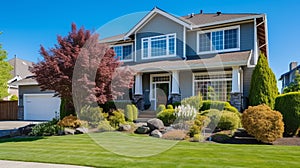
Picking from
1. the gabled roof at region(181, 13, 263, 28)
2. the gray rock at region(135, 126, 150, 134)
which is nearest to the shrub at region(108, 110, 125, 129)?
the gray rock at region(135, 126, 150, 134)

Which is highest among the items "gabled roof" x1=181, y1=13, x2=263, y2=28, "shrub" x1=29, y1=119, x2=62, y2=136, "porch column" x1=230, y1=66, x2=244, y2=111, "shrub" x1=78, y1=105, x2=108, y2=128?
"gabled roof" x1=181, y1=13, x2=263, y2=28

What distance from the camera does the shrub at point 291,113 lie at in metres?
9.36

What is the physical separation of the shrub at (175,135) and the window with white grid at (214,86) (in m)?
6.14

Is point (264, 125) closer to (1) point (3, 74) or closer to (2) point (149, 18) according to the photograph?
(2) point (149, 18)

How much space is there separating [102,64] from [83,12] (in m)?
4.17

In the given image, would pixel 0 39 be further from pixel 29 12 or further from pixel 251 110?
pixel 251 110

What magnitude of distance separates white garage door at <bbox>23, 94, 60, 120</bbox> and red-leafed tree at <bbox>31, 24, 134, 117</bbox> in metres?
9.78

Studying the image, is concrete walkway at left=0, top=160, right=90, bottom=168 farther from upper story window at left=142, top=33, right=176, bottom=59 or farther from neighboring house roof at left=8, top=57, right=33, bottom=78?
neighboring house roof at left=8, top=57, right=33, bottom=78

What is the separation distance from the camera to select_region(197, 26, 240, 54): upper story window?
15.5m

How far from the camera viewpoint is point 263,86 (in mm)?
12227

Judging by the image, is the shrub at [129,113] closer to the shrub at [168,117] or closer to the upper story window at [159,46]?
the shrub at [168,117]

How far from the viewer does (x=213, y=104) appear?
1293 centimetres

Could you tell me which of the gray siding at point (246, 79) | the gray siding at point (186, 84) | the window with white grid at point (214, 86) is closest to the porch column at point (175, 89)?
the gray siding at point (186, 84)

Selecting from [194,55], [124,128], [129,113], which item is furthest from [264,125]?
[194,55]
